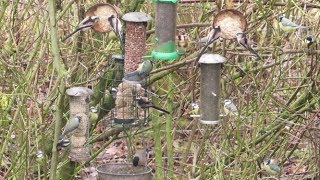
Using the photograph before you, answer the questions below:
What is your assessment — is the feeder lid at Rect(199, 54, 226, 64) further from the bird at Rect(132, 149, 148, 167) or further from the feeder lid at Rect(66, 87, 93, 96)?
the bird at Rect(132, 149, 148, 167)

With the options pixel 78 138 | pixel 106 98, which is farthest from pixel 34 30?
pixel 78 138

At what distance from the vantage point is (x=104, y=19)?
13.1 ft

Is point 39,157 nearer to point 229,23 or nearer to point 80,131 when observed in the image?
point 80,131

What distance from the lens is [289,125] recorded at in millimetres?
5020

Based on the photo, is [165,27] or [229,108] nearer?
[165,27]

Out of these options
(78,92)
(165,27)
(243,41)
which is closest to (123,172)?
(78,92)

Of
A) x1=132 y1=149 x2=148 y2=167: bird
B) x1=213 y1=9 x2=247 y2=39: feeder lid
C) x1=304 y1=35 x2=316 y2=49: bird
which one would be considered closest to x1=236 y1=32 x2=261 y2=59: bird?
x1=213 y1=9 x2=247 y2=39: feeder lid

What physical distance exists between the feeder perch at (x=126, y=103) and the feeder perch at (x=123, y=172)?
11.9 inches

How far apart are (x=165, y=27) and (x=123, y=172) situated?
0.90 metres

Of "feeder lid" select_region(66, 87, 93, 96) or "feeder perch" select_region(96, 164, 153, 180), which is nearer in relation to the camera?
"feeder lid" select_region(66, 87, 93, 96)

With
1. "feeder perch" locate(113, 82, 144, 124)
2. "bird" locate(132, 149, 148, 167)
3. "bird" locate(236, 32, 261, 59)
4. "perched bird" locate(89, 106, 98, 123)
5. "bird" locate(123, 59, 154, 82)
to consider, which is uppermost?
"bird" locate(236, 32, 261, 59)

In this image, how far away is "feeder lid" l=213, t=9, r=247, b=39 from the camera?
370 cm

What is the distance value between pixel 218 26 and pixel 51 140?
1970 mm

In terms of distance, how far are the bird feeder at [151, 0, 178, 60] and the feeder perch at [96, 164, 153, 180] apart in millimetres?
735
